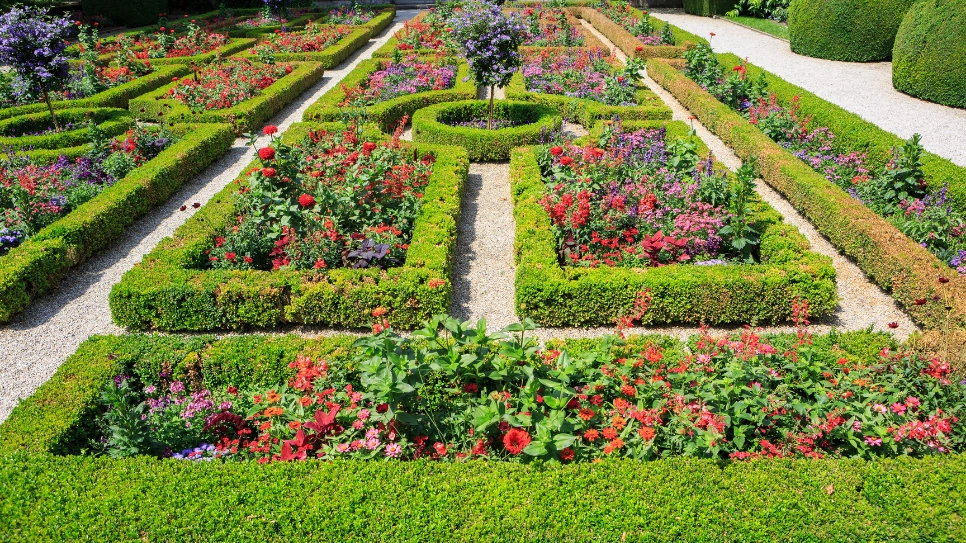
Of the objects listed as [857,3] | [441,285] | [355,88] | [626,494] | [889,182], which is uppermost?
[857,3]

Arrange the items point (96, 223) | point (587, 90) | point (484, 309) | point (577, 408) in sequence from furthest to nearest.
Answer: point (587, 90)
point (96, 223)
point (484, 309)
point (577, 408)

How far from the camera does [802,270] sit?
7.16 metres

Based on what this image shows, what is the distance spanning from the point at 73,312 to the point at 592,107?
10073 millimetres

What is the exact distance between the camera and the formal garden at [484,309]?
4285mm

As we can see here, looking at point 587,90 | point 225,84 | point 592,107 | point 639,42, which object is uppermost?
point 639,42

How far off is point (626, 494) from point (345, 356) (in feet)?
9.31

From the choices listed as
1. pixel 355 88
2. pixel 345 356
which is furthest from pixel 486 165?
pixel 345 356

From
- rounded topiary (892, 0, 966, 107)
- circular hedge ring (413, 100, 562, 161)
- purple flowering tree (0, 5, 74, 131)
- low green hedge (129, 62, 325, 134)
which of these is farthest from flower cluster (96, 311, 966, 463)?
rounded topiary (892, 0, 966, 107)

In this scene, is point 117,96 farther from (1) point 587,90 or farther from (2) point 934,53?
(2) point 934,53

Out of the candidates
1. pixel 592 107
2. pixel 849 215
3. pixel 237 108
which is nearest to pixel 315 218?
pixel 237 108

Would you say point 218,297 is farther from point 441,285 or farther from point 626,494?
point 626,494

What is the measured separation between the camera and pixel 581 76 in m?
15.4

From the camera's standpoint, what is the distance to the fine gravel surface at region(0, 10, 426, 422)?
21.8 feet

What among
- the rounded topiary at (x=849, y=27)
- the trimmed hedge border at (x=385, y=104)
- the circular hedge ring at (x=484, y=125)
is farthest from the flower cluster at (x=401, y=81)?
the rounded topiary at (x=849, y=27)
